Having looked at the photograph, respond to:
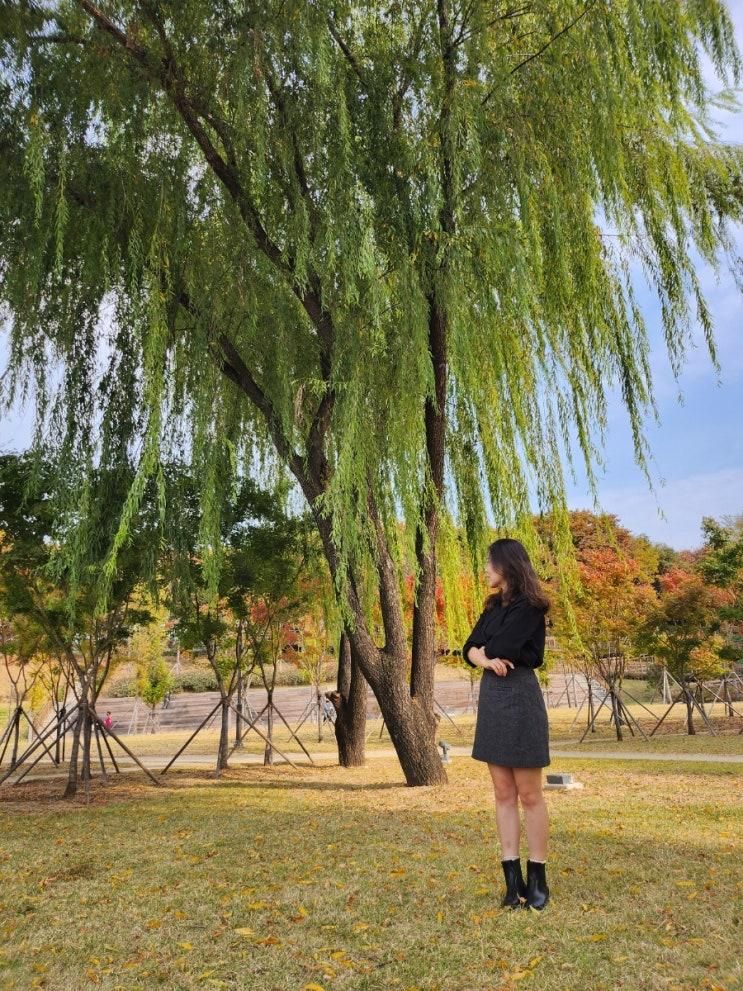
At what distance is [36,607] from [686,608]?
10.4 m

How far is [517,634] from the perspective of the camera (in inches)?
127

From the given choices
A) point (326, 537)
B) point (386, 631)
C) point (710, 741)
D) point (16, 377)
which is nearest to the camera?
point (16, 377)

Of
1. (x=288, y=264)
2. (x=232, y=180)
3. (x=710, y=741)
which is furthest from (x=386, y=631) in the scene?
(x=710, y=741)

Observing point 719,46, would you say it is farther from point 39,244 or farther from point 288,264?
point 39,244

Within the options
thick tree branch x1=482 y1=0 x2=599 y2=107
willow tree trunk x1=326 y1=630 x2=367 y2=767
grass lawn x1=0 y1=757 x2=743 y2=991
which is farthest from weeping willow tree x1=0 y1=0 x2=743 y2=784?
willow tree trunk x1=326 y1=630 x2=367 y2=767

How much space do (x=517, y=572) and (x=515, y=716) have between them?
0.58 m

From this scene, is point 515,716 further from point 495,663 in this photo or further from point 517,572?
point 517,572

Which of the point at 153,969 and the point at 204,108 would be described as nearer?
the point at 153,969

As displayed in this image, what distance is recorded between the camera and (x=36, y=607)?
8.68 meters

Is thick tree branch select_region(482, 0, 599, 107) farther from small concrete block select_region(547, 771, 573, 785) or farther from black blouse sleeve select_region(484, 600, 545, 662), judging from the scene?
small concrete block select_region(547, 771, 573, 785)

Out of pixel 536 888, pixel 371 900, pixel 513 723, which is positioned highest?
pixel 513 723

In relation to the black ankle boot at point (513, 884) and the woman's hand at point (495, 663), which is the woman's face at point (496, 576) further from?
the black ankle boot at point (513, 884)

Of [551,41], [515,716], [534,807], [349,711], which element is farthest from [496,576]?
[349,711]

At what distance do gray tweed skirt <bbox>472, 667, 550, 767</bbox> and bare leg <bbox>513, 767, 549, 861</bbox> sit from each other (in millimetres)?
61
